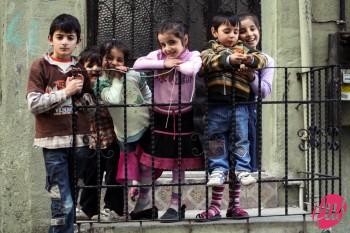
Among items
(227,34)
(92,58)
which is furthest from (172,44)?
(92,58)

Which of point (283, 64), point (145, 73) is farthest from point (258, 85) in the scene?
point (283, 64)

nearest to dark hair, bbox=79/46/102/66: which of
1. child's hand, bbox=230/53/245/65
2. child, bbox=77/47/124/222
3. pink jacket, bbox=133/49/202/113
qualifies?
child, bbox=77/47/124/222

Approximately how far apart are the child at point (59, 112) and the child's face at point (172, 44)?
0.63 metres

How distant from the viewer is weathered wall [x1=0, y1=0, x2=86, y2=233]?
18.2 ft

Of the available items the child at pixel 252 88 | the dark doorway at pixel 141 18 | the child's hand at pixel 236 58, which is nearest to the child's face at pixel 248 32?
the child at pixel 252 88

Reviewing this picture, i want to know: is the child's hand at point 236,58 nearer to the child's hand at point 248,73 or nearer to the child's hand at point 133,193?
the child's hand at point 248,73

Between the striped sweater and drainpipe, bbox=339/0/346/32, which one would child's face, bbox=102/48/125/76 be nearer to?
the striped sweater

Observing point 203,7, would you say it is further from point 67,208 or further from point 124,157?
point 67,208

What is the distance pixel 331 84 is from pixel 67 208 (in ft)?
8.77

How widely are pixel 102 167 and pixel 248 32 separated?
1550 mm

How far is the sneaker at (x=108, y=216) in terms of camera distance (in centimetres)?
504

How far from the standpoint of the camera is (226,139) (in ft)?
16.3

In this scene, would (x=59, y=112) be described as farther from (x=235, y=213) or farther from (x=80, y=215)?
(x=235, y=213)

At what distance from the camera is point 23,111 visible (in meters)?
5.58
